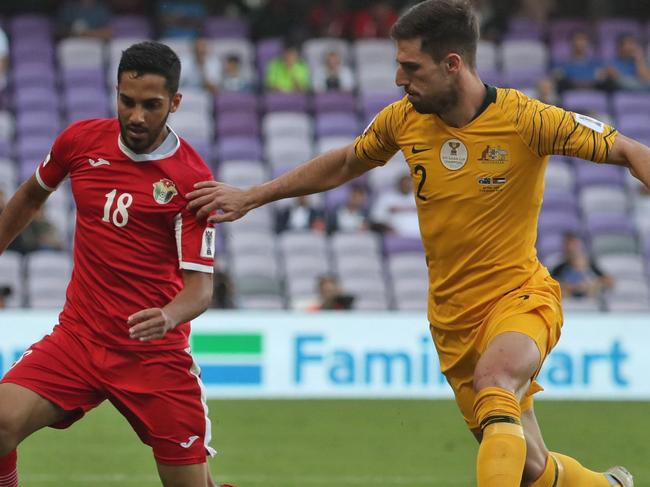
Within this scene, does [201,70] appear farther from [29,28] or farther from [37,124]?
[29,28]

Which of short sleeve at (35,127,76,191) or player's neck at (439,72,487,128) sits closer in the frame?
player's neck at (439,72,487,128)

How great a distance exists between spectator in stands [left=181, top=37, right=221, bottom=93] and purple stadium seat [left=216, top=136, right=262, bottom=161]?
0.93 meters

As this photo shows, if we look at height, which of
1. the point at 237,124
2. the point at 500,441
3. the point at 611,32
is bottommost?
the point at 500,441

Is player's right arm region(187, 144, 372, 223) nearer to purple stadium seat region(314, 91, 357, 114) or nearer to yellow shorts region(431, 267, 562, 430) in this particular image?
yellow shorts region(431, 267, 562, 430)

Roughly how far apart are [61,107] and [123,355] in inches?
490

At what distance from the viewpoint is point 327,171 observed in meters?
6.48

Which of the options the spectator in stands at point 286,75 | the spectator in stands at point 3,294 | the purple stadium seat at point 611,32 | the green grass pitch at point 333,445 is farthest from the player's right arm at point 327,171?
the purple stadium seat at point 611,32

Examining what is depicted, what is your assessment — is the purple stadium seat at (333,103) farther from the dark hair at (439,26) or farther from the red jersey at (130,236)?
the dark hair at (439,26)

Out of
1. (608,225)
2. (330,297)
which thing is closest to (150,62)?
(330,297)

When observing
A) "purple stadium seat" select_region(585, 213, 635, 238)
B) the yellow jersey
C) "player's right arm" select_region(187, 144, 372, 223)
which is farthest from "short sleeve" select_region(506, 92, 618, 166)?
"purple stadium seat" select_region(585, 213, 635, 238)

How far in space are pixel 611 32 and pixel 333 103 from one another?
4.54 meters

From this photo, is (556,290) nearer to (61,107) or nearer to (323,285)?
(323,285)

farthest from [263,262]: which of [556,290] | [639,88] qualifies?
[556,290]

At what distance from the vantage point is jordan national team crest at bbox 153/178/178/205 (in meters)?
6.00
